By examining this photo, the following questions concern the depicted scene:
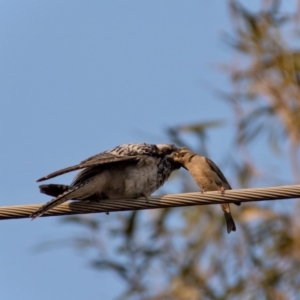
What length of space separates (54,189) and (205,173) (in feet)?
6.22

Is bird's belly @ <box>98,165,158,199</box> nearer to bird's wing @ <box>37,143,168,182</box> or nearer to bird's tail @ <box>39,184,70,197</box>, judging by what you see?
bird's wing @ <box>37,143,168,182</box>

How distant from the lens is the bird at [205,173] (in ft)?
31.8

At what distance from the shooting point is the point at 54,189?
8320 millimetres

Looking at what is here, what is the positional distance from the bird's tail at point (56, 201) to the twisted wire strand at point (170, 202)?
29 mm

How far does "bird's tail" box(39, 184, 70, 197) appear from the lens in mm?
8312

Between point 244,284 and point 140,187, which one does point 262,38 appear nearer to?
Answer: point 244,284

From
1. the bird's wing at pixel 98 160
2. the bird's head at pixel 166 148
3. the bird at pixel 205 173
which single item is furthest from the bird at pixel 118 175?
the bird at pixel 205 173

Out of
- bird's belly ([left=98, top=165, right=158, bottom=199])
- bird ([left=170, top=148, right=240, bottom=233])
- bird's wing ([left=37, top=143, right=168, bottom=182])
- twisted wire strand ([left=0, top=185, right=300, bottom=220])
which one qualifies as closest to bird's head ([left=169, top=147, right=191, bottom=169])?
bird ([left=170, top=148, right=240, bottom=233])

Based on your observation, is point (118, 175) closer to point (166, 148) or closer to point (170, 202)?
point (166, 148)

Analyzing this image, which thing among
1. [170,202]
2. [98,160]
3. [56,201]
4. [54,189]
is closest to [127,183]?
[98,160]

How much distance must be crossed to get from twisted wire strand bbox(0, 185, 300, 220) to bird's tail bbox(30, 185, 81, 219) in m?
0.03

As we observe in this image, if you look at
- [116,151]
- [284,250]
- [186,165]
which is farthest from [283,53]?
[116,151]

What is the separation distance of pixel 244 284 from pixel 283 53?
314 cm

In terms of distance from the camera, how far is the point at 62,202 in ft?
26.1
